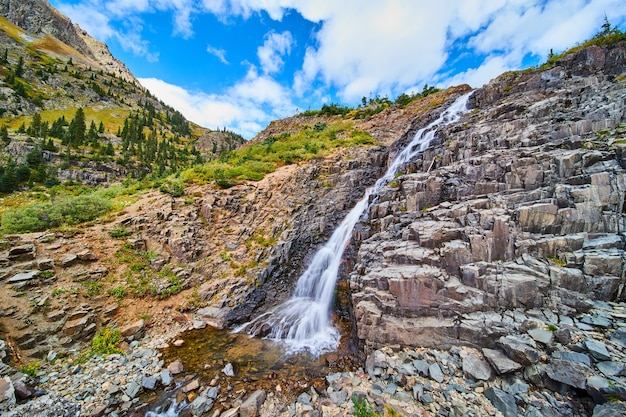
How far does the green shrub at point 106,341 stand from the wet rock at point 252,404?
245 inches

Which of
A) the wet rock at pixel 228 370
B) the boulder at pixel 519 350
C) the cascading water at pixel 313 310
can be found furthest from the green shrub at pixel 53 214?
the boulder at pixel 519 350

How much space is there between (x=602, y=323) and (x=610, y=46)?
2211 centimetres

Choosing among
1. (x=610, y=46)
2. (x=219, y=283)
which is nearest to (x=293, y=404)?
(x=219, y=283)

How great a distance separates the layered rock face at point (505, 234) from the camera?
7055 millimetres

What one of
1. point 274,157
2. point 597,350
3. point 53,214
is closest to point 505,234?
point 597,350

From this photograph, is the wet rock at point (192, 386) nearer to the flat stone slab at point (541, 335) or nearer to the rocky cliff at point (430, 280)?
the rocky cliff at point (430, 280)

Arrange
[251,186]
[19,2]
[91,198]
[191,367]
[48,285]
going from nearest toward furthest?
[191,367] < [48,285] < [91,198] < [251,186] < [19,2]

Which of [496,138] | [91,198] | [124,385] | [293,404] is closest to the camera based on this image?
[293,404]

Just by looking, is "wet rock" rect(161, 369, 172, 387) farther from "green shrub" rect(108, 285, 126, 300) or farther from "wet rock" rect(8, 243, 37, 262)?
"wet rock" rect(8, 243, 37, 262)

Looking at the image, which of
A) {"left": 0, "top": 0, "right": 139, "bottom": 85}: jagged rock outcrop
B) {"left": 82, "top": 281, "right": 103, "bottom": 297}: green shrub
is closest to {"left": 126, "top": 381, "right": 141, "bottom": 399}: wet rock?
{"left": 82, "top": 281, "right": 103, "bottom": 297}: green shrub

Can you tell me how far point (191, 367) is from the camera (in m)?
9.05

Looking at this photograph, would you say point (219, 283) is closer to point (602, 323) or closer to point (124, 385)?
point (124, 385)

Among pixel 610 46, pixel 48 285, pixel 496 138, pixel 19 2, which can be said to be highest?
pixel 19 2

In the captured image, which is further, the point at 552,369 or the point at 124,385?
the point at 124,385
